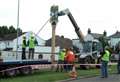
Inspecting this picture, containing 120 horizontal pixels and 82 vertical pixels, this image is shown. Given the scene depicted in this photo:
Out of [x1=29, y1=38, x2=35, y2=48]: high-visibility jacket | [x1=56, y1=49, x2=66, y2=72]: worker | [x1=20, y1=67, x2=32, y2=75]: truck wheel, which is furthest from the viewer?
[x1=56, y1=49, x2=66, y2=72]: worker

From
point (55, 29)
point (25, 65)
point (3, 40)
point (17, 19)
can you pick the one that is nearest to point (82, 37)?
point (55, 29)

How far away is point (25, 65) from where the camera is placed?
28.0 meters

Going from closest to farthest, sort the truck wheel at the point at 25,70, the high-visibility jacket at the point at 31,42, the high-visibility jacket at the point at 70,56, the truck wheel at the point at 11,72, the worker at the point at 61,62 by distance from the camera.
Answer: the truck wheel at the point at 11,72 < the truck wheel at the point at 25,70 < the high-visibility jacket at the point at 70,56 < the high-visibility jacket at the point at 31,42 < the worker at the point at 61,62

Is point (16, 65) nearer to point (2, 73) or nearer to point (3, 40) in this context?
point (2, 73)

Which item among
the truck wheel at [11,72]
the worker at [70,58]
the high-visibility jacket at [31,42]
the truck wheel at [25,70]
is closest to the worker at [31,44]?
the high-visibility jacket at [31,42]

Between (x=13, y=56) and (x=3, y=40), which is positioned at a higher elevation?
(x=3, y=40)

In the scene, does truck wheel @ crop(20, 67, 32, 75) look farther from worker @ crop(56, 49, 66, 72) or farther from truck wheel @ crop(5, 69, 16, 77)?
worker @ crop(56, 49, 66, 72)

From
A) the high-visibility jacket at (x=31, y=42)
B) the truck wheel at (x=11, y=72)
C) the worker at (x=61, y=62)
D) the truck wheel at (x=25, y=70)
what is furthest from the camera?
the worker at (x=61, y=62)

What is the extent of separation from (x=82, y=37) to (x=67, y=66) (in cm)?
921

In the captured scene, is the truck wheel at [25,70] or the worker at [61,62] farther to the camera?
the worker at [61,62]

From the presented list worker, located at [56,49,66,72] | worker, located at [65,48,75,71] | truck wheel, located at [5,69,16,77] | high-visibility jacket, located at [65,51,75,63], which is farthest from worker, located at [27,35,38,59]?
truck wheel, located at [5,69,16,77]

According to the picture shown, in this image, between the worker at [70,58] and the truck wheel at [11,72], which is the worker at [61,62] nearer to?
the worker at [70,58]

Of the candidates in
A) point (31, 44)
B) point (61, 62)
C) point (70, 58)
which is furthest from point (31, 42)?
point (70, 58)

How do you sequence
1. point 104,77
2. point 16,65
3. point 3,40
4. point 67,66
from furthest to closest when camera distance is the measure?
1. point 3,40
2. point 67,66
3. point 16,65
4. point 104,77
